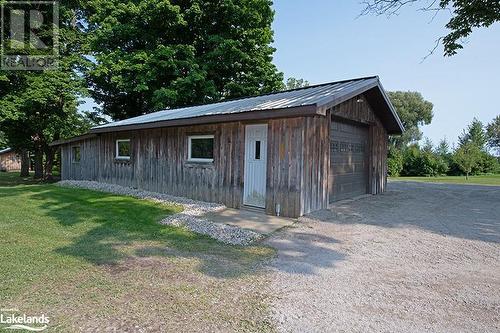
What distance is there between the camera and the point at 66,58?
62.1 feet

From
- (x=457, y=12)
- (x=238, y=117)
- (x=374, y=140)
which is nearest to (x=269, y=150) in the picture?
(x=238, y=117)

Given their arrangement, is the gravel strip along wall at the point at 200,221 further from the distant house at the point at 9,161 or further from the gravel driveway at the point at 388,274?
the distant house at the point at 9,161

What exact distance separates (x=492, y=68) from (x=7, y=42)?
25421 mm

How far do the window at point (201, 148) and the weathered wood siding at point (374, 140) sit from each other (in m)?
4.69

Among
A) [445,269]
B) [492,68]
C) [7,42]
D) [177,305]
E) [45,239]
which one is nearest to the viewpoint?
[177,305]

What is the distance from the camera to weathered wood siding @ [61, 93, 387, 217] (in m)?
7.62

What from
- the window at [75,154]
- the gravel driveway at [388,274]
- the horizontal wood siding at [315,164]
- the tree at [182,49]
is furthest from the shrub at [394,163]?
the window at [75,154]

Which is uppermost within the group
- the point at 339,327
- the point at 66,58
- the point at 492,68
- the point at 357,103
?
the point at 66,58

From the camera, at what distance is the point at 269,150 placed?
8.02 meters

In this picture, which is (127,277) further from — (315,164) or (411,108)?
(411,108)

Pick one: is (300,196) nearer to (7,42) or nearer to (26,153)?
(7,42)

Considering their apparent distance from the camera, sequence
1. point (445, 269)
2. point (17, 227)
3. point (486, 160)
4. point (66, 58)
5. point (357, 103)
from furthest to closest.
Result: point (486, 160) → point (66, 58) → point (357, 103) → point (17, 227) → point (445, 269)

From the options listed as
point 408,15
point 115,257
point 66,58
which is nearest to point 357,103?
point 408,15

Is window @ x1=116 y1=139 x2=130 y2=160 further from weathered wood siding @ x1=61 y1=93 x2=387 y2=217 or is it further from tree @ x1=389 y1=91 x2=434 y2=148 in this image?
tree @ x1=389 y1=91 x2=434 y2=148
